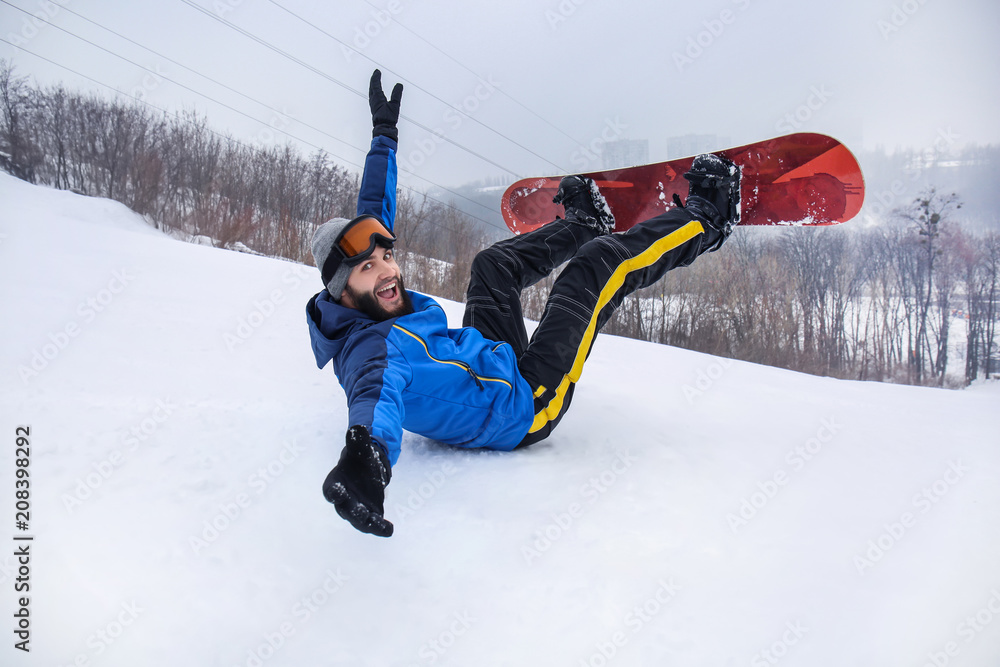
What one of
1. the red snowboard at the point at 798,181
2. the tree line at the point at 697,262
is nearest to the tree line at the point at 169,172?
the tree line at the point at 697,262

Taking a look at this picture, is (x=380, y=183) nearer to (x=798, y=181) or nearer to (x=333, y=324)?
(x=333, y=324)

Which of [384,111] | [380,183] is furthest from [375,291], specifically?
[384,111]

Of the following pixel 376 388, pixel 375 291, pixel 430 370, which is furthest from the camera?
pixel 375 291

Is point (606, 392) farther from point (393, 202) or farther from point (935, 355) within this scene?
point (935, 355)

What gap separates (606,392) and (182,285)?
7.96 ft

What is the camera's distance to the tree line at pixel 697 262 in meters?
11.3

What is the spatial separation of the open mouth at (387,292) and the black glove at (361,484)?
1.78ft

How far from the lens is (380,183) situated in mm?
1674

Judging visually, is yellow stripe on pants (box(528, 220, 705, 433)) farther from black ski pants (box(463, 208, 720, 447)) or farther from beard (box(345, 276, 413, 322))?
beard (box(345, 276, 413, 322))

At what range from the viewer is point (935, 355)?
67.0ft

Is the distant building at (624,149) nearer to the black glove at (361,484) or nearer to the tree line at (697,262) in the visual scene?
the tree line at (697,262)

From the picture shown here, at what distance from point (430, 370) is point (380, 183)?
2.45ft

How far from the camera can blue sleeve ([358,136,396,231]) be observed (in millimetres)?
1654

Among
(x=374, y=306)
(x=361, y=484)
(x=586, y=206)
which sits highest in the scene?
(x=586, y=206)
